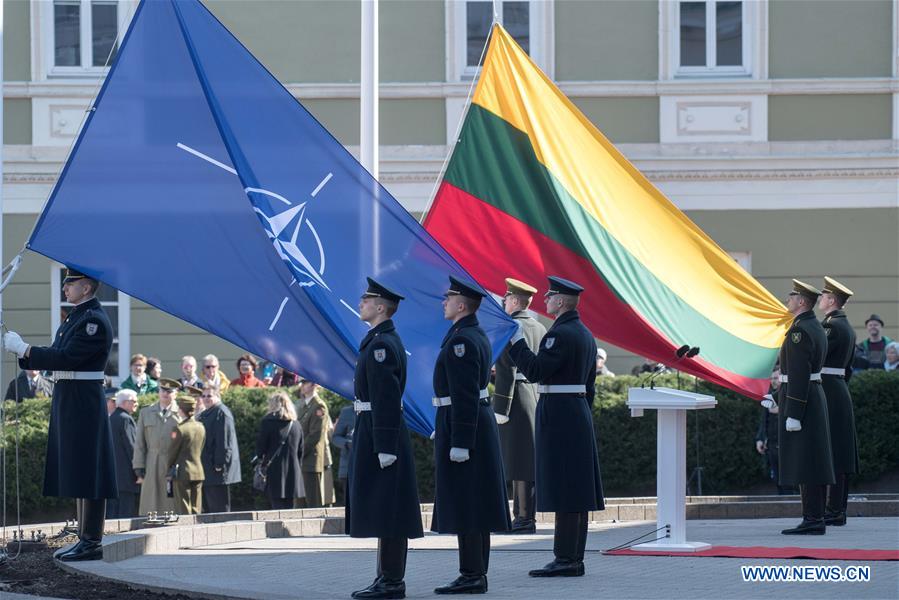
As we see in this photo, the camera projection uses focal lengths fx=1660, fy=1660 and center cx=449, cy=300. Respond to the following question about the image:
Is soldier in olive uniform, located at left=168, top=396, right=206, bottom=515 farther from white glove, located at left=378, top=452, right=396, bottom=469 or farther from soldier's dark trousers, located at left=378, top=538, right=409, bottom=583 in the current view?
white glove, located at left=378, top=452, right=396, bottom=469

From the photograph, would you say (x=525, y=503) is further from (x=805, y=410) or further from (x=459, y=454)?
(x=459, y=454)

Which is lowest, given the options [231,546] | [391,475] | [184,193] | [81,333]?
[231,546]

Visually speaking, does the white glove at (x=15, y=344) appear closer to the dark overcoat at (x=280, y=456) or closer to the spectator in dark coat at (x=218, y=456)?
the spectator in dark coat at (x=218, y=456)

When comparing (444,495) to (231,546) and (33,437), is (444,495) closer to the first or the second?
(231,546)

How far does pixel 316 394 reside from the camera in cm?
1631

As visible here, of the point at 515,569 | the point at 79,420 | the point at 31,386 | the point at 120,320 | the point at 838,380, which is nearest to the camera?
the point at 79,420

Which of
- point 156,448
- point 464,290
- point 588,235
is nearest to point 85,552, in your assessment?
point 464,290

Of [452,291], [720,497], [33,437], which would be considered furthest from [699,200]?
[452,291]

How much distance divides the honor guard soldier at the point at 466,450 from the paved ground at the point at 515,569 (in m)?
0.32

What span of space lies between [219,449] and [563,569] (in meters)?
5.79

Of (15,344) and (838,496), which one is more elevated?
(15,344)

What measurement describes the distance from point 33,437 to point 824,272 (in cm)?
1032

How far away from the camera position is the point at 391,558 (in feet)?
30.9

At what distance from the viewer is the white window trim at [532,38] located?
21.4 metres
